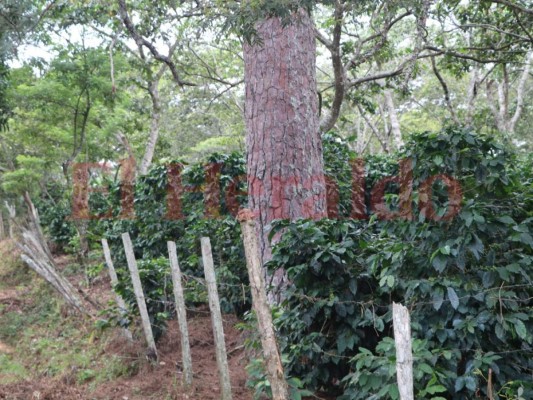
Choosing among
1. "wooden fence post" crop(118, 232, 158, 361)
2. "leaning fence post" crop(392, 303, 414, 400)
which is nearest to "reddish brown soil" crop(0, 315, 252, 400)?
"wooden fence post" crop(118, 232, 158, 361)

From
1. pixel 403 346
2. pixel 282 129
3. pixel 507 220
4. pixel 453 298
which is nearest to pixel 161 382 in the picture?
pixel 282 129

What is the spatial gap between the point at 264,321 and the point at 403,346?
0.92 meters

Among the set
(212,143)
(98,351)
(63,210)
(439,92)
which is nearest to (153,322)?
(98,351)

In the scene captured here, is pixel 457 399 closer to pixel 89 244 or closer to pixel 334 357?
pixel 334 357

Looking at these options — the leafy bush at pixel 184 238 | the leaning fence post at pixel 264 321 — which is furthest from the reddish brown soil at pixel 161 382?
the leaning fence post at pixel 264 321

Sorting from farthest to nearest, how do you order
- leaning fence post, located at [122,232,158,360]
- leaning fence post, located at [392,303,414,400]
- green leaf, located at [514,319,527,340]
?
leaning fence post, located at [122,232,158,360] → green leaf, located at [514,319,527,340] → leaning fence post, located at [392,303,414,400]

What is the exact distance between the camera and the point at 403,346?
257cm

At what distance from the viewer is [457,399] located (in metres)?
3.22

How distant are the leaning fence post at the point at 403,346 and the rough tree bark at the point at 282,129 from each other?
111 inches

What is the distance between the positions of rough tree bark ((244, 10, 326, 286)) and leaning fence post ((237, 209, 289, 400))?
2.03 meters

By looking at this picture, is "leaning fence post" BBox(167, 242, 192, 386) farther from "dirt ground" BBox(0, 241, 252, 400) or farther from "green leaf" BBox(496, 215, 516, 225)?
"green leaf" BBox(496, 215, 516, 225)

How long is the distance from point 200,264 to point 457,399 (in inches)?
183

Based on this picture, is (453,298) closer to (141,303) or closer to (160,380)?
(160,380)

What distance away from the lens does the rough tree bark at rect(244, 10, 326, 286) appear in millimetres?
5398
